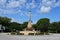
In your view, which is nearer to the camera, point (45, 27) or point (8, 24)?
point (45, 27)

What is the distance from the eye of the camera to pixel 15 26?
10225 centimetres

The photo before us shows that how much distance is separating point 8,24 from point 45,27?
2706 centimetres

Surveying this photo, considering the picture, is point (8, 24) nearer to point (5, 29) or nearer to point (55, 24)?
point (5, 29)

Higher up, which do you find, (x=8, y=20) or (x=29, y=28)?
(x=8, y=20)

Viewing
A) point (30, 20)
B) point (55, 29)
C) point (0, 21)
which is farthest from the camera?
point (0, 21)

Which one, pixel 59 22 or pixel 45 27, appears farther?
pixel 59 22

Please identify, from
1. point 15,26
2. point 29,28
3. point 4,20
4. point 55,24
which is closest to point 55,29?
point 55,24

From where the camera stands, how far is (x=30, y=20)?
194ft

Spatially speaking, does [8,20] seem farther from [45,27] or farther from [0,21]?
[45,27]

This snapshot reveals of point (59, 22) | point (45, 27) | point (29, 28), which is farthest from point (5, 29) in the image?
point (29, 28)

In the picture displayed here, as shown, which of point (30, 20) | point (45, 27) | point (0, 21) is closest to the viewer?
point (30, 20)

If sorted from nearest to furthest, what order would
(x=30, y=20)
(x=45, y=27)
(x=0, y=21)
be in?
1. (x=30, y=20)
2. (x=45, y=27)
3. (x=0, y=21)

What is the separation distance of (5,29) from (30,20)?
44267 millimetres

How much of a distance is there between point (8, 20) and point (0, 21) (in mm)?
4694
